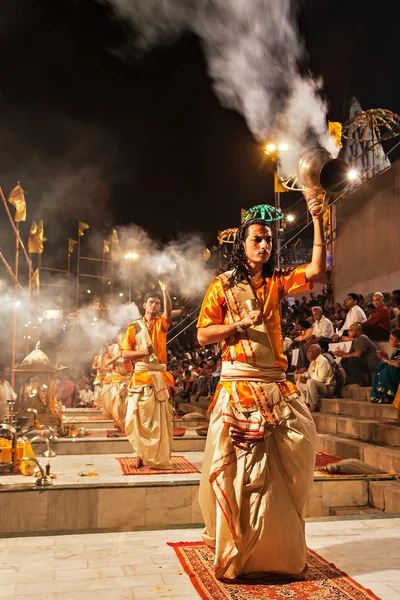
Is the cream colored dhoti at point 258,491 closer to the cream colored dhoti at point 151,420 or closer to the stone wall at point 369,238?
the cream colored dhoti at point 151,420

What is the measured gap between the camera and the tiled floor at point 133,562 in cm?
295

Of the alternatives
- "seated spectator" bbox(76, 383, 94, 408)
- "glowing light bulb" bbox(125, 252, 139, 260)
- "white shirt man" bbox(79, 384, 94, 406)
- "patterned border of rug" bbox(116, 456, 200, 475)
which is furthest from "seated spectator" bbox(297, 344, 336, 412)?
"glowing light bulb" bbox(125, 252, 139, 260)

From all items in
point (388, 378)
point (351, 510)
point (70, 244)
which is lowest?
point (351, 510)

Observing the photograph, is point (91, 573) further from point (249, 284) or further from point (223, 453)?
point (249, 284)

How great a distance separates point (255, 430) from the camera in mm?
3211

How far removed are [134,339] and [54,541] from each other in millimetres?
3783

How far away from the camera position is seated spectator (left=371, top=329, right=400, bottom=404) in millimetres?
7801

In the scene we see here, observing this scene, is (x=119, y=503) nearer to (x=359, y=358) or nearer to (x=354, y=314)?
(x=359, y=358)

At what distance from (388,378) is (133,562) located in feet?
18.0

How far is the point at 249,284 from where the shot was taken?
3574 mm

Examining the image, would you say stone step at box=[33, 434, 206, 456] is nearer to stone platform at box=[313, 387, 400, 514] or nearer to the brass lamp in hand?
stone platform at box=[313, 387, 400, 514]

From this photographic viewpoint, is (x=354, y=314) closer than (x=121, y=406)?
Yes

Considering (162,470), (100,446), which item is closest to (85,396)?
(100,446)

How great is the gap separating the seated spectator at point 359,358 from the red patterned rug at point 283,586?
6864mm
